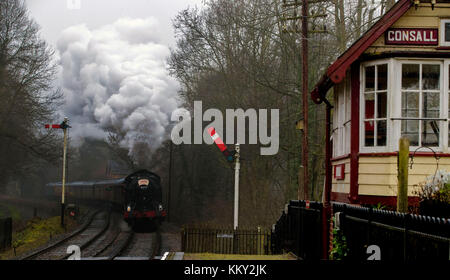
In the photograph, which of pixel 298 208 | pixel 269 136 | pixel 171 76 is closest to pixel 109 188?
pixel 171 76

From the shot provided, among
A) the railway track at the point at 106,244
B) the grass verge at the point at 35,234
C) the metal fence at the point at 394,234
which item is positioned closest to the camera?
the metal fence at the point at 394,234

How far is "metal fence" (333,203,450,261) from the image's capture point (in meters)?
4.80

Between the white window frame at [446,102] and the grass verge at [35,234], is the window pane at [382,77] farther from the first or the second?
the grass verge at [35,234]

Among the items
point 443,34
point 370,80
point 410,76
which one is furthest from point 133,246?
point 443,34

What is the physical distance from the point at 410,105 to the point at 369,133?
2.67ft

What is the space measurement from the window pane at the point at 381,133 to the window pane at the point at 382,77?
2.02ft

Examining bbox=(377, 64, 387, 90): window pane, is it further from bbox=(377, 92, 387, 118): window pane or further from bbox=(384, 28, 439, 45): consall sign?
bbox=(384, 28, 439, 45): consall sign

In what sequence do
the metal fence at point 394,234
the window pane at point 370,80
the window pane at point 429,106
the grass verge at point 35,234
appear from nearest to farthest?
the metal fence at point 394,234 → the window pane at point 429,106 → the window pane at point 370,80 → the grass verge at point 35,234

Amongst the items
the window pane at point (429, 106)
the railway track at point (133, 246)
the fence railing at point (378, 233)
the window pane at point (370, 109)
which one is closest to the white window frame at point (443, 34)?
the window pane at point (429, 106)

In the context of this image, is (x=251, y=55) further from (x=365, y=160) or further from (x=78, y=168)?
(x=78, y=168)

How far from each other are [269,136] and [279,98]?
79.1 inches

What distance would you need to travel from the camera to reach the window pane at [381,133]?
9.18 meters

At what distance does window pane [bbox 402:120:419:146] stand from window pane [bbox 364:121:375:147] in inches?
22.5
